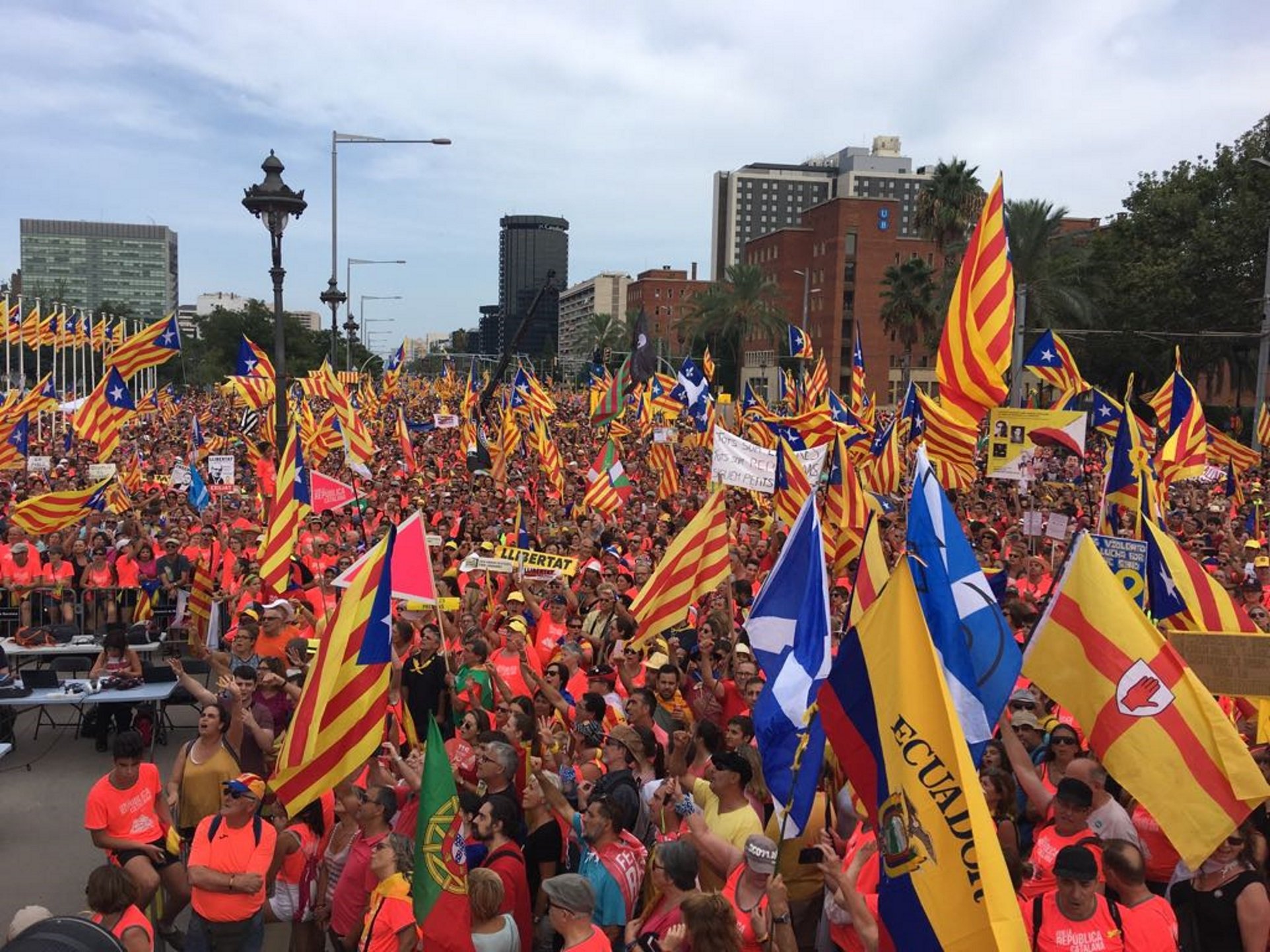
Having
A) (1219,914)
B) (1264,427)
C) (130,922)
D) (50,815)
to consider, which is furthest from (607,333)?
(1219,914)

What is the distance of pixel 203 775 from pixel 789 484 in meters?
8.72

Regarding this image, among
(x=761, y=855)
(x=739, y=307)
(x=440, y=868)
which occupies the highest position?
(x=739, y=307)

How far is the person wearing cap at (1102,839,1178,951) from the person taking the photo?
396 centimetres

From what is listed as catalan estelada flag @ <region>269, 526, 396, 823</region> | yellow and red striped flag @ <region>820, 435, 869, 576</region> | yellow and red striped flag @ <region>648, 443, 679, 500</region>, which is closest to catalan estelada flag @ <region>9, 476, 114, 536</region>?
yellow and red striped flag @ <region>648, 443, 679, 500</region>

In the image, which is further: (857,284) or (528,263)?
(528,263)

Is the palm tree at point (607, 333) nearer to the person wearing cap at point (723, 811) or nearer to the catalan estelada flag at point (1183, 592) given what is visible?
the catalan estelada flag at point (1183, 592)

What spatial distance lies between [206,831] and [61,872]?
3019 millimetres

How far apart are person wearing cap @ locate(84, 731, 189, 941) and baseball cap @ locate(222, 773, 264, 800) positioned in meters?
0.65

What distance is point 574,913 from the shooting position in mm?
4090

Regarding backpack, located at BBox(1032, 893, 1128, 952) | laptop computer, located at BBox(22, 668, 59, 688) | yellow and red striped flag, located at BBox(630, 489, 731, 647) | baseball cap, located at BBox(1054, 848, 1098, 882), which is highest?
yellow and red striped flag, located at BBox(630, 489, 731, 647)

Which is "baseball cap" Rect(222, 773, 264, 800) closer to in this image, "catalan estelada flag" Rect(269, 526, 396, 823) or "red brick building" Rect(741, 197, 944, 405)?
"catalan estelada flag" Rect(269, 526, 396, 823)

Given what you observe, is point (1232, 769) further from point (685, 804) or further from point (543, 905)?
point (543, 905)

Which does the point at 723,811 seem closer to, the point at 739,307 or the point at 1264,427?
the point at 1264,427

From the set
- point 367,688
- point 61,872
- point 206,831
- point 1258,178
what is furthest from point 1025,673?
point 1258,178
